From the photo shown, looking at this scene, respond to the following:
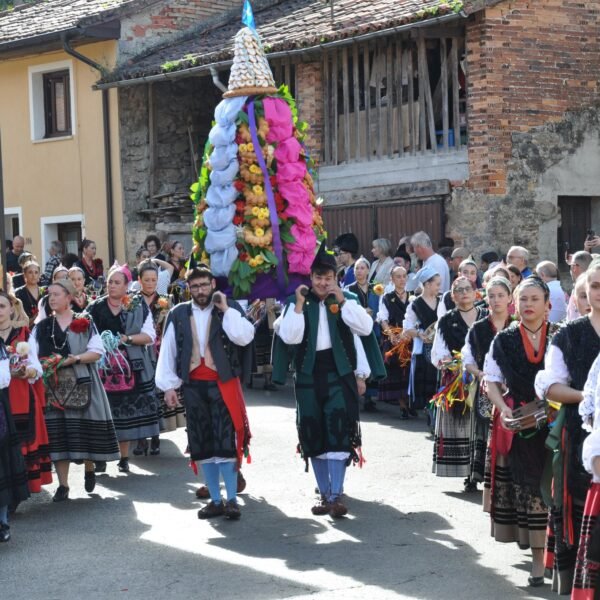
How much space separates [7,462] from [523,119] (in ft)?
34.4

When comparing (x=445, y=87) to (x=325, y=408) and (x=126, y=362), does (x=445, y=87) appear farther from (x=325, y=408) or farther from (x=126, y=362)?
(x=325, y=408)

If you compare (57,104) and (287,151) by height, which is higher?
(57,104)

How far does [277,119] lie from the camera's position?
1176 cm

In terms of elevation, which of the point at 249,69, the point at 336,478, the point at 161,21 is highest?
the point at 161,21

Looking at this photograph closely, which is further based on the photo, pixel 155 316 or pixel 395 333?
pixel 395 333

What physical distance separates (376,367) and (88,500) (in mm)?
2429

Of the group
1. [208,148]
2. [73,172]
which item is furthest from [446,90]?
[73,172]

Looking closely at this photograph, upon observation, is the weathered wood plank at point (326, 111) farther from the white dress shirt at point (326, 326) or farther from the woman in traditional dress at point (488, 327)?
the woman in traditional dress at point (488, 327)

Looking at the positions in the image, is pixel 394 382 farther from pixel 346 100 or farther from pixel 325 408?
pixel 346 100

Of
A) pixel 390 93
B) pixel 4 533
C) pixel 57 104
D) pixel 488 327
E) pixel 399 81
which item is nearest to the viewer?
pixel 488 327

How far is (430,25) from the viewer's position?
652 inches

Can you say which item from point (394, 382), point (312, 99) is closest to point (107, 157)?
point (312, 99)

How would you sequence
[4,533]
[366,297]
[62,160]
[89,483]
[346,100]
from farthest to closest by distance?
A: [62,160] → [346,100] → [366,297] → [89,483] → [4,533]

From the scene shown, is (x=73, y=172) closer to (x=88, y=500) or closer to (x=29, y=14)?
(x=29, y=14)
